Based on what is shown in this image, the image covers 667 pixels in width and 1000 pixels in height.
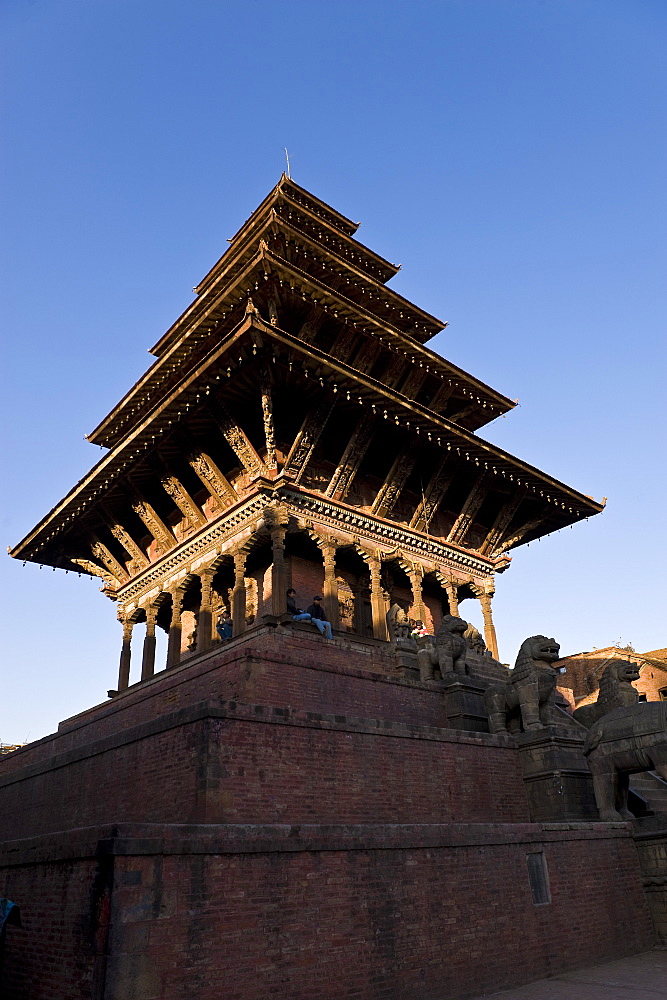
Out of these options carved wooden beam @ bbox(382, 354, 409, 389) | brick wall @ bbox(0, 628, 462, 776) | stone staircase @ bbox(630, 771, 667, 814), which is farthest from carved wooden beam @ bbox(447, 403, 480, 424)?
stone staircase @ bbox(630, 771, 667, 814)

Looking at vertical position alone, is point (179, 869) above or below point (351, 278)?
below

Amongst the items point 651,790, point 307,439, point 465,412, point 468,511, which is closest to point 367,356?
point 465,412

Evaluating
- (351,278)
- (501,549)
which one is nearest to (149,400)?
(351,278)

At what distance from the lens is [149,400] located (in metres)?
22.8

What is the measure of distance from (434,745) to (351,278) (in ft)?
59.7

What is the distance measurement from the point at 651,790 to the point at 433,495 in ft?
33.1

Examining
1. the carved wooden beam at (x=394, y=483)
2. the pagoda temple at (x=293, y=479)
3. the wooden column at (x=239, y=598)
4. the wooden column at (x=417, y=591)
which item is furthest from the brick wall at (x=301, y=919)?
the carved wooden beam at (x=394, y=483)

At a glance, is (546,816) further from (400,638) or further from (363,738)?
(400,638)

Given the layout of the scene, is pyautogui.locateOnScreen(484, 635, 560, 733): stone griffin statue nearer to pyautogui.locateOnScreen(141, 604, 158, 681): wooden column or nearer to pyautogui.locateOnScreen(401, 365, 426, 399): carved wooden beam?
pyautogui.locateOnScreen(141, 604, 158, 681): wooden column

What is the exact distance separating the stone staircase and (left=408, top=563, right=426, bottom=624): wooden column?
21.7ft

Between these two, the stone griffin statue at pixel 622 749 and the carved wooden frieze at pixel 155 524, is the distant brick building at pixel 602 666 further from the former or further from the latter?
the stone griffin statue at pixel 622 749

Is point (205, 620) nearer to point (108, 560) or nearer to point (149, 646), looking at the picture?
point (149, 646)

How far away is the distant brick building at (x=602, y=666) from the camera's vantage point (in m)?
34.1

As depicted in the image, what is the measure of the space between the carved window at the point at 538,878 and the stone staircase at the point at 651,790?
4.68 metres
